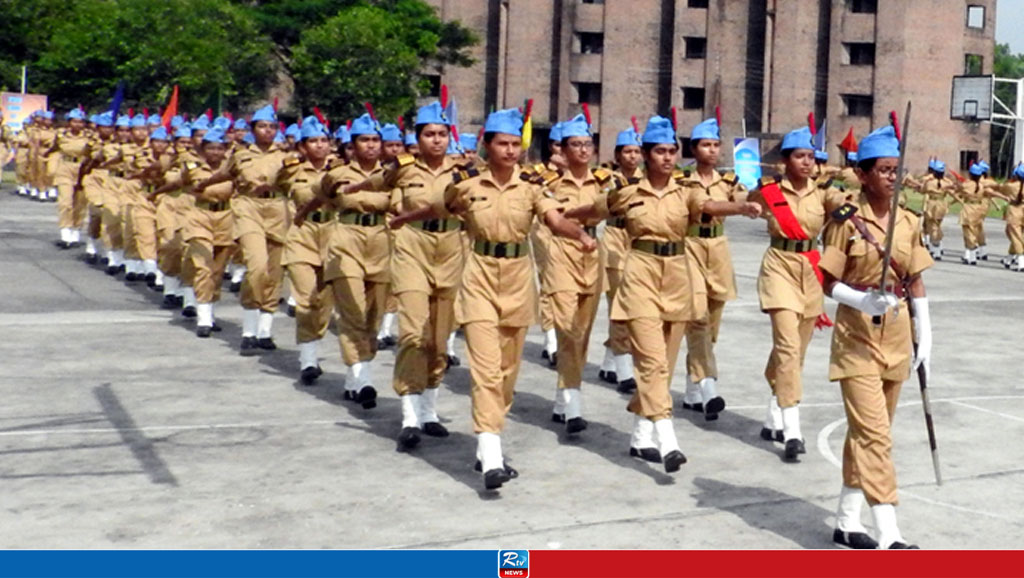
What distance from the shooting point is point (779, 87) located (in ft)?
255

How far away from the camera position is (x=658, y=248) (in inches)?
390

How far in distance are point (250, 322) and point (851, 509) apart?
316 inches

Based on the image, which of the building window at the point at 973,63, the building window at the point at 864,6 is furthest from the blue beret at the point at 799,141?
the building window at the point at 973,63

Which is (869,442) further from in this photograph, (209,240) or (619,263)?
(209,240)

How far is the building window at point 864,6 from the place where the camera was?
252 feet

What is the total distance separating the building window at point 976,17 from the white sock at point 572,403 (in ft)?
243

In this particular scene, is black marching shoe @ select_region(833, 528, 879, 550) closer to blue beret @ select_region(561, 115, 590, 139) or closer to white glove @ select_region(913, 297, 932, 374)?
white glove @ select_region(913, 297, 932, 374)

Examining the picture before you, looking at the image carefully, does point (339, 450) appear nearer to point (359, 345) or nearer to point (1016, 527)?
point (359, 345)

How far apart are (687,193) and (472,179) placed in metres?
1.54

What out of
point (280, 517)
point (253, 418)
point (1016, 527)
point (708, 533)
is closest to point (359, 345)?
Answer: point (253, 418)

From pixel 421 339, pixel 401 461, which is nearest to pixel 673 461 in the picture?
pixel 401 461

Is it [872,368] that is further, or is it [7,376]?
[7,376]

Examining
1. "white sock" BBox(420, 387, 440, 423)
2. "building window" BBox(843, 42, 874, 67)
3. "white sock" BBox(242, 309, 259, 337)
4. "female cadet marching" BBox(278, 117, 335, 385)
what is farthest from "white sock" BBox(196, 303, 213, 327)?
"building window" BBox(843, 42, 874, 67)
